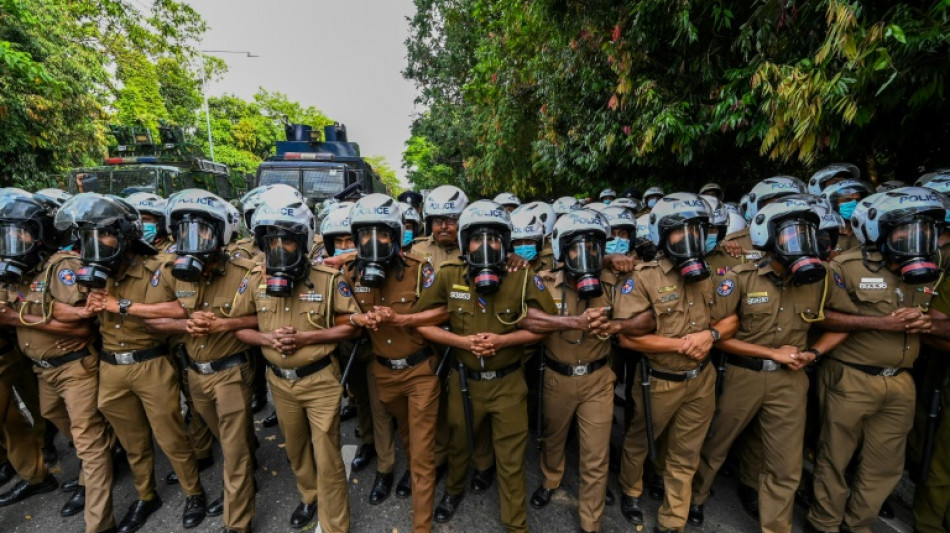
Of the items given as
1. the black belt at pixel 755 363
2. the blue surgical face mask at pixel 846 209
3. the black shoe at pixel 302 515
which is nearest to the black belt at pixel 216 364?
the black shoe at pixel 302 515

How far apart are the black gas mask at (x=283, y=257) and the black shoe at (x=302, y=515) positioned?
184cm

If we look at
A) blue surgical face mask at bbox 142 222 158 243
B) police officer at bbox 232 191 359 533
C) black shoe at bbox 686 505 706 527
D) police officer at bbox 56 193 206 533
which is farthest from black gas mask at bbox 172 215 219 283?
black shoe at bbox 686 505 706 527

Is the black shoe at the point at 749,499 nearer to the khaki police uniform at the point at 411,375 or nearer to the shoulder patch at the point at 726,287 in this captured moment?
the shoulder patch at the point at 726,287

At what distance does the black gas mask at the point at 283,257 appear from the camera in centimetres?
287

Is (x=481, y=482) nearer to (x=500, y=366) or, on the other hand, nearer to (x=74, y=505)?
(x=500, y=366)

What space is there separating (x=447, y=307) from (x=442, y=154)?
716 inches

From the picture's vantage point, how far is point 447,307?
326cm

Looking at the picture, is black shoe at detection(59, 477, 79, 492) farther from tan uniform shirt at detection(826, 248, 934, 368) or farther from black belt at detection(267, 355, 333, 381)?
tan uniform shirt at detection(826, 248, 934, 368)

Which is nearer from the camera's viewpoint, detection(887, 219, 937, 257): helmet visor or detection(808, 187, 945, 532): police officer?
detection(887, 219, 937, 257): helmet visor

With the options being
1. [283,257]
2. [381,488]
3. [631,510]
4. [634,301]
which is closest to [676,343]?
[634,301]

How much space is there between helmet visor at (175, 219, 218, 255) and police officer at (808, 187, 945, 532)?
4.67 meters

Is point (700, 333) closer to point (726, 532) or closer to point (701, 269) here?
point (701, 269)

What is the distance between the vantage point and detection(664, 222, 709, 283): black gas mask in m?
2.90

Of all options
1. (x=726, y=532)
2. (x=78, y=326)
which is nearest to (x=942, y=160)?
(x=726, y=532)
